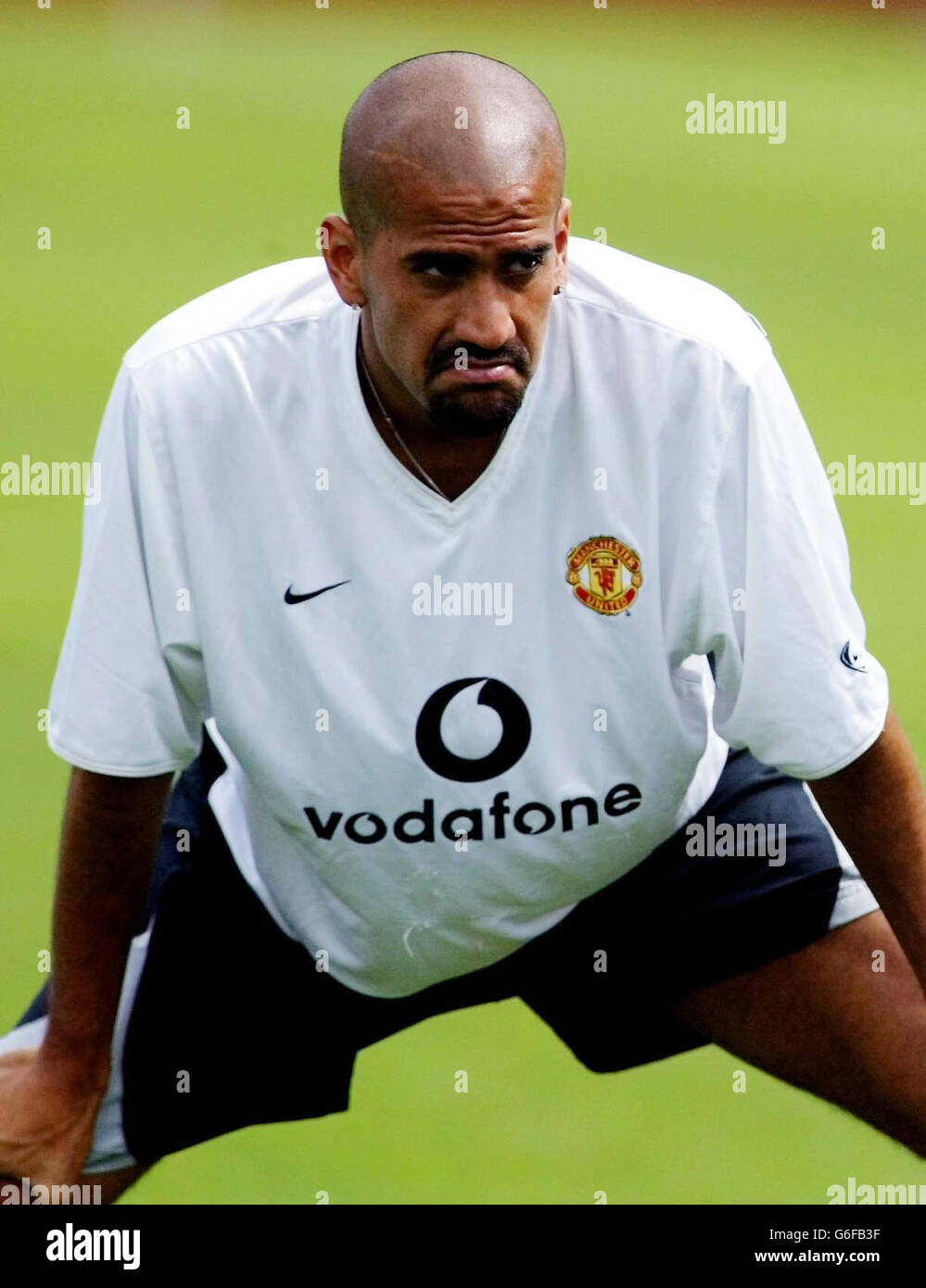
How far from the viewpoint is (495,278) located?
2598 millimetres

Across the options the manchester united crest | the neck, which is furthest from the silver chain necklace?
the manchester united crest

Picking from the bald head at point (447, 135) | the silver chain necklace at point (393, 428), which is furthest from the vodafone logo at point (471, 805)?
the bald head at point (447, 135)

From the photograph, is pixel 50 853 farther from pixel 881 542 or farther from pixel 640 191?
pixel 640 191

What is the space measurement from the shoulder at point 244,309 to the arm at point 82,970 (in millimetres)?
644

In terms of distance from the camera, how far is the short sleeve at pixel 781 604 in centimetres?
267

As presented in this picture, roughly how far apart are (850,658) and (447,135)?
0.92 meters

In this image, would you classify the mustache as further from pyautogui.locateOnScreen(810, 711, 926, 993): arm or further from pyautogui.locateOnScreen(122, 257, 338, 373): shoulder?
pyautogui.locateOnScreen(810, 711, 926, 993): arm

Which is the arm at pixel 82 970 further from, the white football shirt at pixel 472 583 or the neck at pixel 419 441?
the neck at pixel 419 441

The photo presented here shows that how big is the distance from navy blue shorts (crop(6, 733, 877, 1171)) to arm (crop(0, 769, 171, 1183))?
73 mm

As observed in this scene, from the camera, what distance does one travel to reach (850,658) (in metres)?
2.79

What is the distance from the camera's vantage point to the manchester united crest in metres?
2.78

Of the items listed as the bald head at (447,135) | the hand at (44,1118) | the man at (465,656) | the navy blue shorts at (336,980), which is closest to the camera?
the bald head at (447,135)

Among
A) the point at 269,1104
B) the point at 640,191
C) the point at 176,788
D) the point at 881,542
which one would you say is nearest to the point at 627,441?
the point at 176,788
